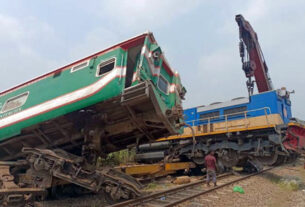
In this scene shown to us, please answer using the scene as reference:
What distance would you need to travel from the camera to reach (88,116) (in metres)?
5.94

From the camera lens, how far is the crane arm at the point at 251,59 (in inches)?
578

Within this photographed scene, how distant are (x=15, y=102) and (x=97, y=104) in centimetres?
318

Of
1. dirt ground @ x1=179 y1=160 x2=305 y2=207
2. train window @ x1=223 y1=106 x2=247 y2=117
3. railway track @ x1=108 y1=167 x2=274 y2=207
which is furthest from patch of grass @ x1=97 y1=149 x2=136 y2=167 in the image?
dirt ground @ x1=179 y1=160 x2=305 y2=207

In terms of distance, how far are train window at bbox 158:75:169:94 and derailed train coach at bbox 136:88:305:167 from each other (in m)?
3.05

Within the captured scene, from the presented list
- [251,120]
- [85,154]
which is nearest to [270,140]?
[251,120]

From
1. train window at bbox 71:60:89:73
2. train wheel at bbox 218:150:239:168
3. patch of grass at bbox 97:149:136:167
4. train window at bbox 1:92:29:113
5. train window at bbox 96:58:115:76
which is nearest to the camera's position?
train window at bbox 96:58:115:76

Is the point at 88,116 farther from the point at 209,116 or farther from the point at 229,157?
the point at 209,116

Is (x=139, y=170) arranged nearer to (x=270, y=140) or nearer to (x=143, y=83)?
(x=143, y=83)

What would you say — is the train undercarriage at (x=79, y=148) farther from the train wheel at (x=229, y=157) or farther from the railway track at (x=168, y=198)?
the train wheel at (x=229, y=157)

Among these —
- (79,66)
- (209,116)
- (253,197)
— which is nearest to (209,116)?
(209,116)

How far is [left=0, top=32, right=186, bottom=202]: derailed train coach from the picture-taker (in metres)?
5.25

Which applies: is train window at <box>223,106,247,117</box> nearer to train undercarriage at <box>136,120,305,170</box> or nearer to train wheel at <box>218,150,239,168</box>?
train undercarriage at <box>136,120,305,170</box>

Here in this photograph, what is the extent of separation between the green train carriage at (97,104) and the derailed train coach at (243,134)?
11.7 ft

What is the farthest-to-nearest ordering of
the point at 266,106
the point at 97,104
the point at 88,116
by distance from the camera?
the point at 266,106, the point at 88,116, the point at 97,104
